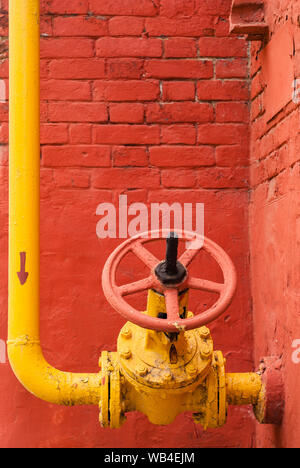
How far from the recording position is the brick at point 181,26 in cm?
207

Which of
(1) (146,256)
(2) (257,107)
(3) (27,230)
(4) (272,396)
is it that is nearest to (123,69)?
(2) (257,107)

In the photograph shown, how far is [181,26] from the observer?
6.79ft

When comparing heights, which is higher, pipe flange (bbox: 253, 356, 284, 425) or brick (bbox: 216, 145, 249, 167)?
brick (bbox: 216, 145, 249, 167)

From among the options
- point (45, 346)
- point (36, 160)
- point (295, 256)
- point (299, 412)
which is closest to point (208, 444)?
point (299, 412)

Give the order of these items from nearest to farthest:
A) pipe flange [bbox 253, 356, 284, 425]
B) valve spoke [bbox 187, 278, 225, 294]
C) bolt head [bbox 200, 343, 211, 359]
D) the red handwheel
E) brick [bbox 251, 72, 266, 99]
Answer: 1. the red handwheel
2. valve spoke [bbox 187, 278, 225, 294]
3. bolt head [bbox 200, 343, 211, 359]
4. pipe flange [bbox 253, 356, 284, 425]
5. brick [bbox 251, 72, 266, 99]

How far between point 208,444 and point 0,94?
5.22 feet

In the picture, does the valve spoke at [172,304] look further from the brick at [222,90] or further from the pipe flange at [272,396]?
the brick at [222,90]

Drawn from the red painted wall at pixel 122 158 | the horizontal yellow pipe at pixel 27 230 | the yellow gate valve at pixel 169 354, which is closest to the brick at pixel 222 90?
the red painted wall at pixel 122 158

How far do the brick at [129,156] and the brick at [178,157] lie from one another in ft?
0.11

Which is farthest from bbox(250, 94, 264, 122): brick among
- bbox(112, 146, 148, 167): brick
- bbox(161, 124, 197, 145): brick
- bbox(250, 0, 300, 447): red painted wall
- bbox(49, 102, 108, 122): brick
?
bbox(49, 102, 108, 122): brick

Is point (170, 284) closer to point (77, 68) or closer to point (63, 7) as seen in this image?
point (77, 68)

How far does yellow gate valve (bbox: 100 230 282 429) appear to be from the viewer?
1354 mm

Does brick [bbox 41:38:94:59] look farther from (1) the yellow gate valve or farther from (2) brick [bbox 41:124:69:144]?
(1) the yellow gate valve

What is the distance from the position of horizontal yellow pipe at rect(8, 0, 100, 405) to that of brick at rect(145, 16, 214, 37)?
561mm
